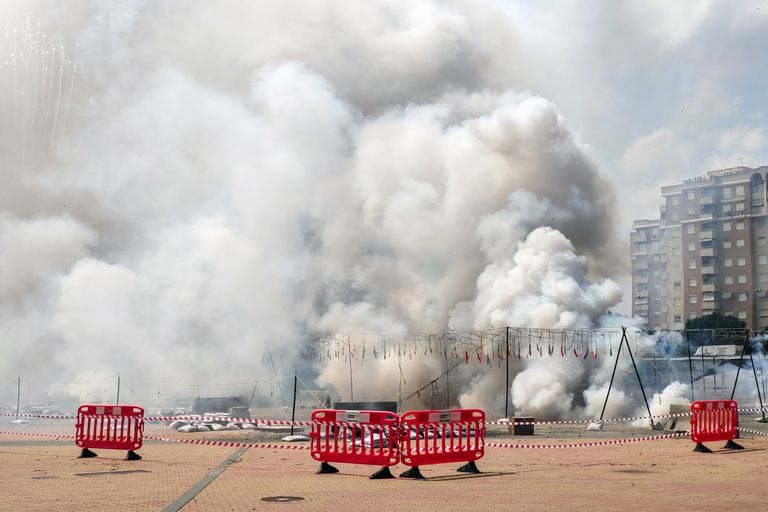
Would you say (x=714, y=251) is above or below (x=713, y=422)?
above

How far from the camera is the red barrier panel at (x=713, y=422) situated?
23656 millimetres

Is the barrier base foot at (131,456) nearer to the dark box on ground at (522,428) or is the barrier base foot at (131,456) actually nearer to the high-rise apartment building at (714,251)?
the dark box on ground at (522,428)

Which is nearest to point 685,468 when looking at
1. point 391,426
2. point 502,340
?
point 391,426

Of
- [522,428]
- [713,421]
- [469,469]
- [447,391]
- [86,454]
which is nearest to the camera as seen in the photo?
[469,469]

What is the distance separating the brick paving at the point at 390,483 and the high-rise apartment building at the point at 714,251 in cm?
9412

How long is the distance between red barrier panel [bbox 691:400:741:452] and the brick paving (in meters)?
0.66

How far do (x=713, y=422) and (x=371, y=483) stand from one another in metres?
12.5

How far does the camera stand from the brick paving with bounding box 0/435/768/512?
13508 millimetres

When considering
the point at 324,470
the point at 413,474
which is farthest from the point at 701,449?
the point at 324,470

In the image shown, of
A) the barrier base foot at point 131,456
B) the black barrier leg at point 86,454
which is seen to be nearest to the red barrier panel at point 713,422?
the barrier base foot at point 131,456

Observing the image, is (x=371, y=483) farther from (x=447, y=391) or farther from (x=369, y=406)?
(x=447, y=391)

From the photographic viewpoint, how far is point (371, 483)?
1662 cm

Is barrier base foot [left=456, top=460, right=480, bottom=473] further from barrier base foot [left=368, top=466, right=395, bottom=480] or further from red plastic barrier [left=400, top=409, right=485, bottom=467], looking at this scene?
barrier base foot [left=368, top=466, right=395, bottom=480]

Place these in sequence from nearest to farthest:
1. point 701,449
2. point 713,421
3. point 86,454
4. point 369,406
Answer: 1. point 86,454
2. point 701,449
3. point 713,421
4. point 369,406
